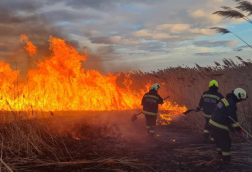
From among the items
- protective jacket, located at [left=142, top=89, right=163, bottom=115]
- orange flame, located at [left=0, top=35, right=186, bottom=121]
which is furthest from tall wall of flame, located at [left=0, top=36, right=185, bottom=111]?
protective jacket, located at [left=142, top=89, right=163, bottom=115]

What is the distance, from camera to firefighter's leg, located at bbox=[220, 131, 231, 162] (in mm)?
5145

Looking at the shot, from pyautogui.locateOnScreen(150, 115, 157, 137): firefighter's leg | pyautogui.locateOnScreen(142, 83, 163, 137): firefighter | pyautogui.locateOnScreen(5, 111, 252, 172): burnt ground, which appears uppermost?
pyautogui.locateOnScreen(142, 83, 163, 137): firefighter

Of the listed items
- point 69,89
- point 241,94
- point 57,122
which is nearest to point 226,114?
point 241,94

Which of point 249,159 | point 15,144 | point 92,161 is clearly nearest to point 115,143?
point 92,161

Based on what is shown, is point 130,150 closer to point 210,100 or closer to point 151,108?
point 151,108

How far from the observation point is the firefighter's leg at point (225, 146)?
5.14 meters

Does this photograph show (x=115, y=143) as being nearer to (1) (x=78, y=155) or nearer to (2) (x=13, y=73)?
(1) (x=78, y=155)

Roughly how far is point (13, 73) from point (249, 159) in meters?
10.7

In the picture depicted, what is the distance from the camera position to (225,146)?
16.9ft

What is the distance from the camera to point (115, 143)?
281 inches

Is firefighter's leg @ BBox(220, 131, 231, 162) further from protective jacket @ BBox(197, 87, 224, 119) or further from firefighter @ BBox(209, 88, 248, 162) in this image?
protective jacket @ BBox(197, 87, 224, 119)

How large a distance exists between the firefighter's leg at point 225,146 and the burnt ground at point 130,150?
0.16 m

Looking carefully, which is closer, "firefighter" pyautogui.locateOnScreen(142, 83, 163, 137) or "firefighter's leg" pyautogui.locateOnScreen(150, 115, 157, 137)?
"firefighter's leg" pyautogui.locateOnScreen(150, 115, 157, 137)

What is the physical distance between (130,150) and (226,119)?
2.62 metres
